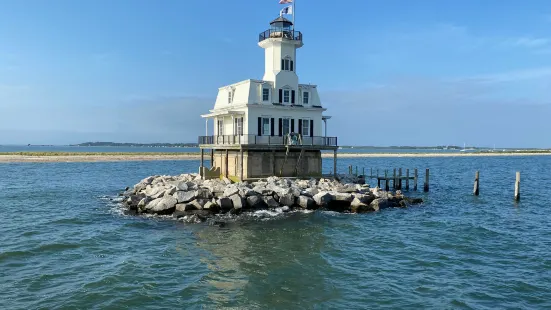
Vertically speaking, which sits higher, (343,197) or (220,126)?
(220,126)

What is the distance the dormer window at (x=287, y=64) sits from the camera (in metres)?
34.0

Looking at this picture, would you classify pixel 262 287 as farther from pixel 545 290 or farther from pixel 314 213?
pixel 314 213

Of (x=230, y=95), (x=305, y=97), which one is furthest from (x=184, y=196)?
(x=305, y=97)

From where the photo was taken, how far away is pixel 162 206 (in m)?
25.2

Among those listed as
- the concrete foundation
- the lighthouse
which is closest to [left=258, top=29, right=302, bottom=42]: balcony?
the lighthouse

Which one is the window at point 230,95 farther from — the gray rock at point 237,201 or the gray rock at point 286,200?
the gray rock at point 286,200

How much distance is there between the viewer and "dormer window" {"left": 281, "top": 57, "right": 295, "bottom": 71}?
112 ft

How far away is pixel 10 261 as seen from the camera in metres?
15.9

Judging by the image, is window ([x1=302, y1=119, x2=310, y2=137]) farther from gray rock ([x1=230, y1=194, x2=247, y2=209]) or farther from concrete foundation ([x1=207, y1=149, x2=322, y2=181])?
gray rock ([x1=230, y1=194, x2=247, y2=209])

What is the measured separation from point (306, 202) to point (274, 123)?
8.67 meters

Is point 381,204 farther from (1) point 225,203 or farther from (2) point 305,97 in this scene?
(2) point 305,97

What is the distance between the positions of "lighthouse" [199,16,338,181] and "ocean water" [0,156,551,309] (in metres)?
7.67

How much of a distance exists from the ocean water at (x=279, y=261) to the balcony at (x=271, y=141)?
7.78 meters

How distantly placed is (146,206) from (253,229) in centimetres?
826
